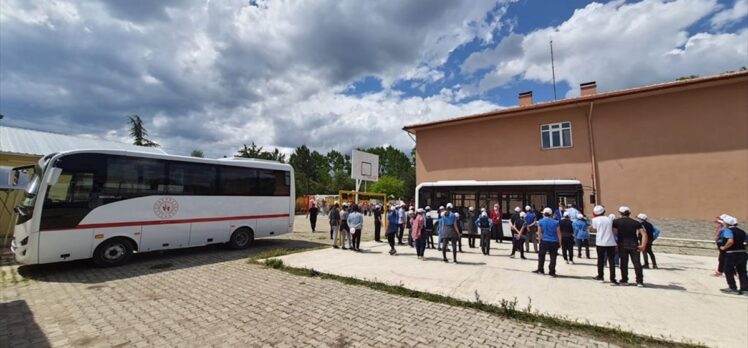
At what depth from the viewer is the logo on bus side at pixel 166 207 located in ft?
29.2

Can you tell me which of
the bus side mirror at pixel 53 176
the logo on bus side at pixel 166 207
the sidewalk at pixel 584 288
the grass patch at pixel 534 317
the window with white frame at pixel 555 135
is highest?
the window with white frame at pixel 555 135

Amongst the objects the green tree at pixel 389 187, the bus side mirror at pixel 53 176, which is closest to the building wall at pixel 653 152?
the bus side mirror at pixel 53 176

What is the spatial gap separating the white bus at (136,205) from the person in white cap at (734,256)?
12.4 meters

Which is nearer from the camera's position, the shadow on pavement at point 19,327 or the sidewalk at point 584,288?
the shadow on pavement at point 19,327

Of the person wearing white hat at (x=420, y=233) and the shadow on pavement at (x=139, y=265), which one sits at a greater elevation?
the person wearing white hat at (x=420, y=233)

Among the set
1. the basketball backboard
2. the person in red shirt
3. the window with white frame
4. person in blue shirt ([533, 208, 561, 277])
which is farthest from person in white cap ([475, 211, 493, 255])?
the basketball backboard

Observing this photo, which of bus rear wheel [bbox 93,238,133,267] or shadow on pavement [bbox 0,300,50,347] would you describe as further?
bus rear wheel [bbox 93,238,133,267]

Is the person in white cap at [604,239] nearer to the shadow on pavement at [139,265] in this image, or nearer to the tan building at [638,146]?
the tan building at [638,146]

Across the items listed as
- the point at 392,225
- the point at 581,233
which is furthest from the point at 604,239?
the point at 392,225

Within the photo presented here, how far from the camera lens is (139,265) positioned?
8.52 metres

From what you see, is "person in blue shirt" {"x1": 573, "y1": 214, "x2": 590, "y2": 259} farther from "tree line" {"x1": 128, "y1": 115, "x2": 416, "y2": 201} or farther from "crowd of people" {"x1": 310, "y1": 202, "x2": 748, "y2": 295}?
"tree line" {"x1": 128, "y1": 115, "x2": 416, "y2": 201}

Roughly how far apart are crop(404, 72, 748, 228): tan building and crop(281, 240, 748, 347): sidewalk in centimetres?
412

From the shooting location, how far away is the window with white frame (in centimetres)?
1614

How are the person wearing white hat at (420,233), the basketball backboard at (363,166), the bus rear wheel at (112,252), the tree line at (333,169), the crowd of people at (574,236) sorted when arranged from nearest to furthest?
1. the crowd of people at (574,236)
2. the bus rear wheel at (112,252)
3. the person wearing white hat at (420,233)
4. the basketball backboard at (363,166)
5. the tree line at (333,169)
